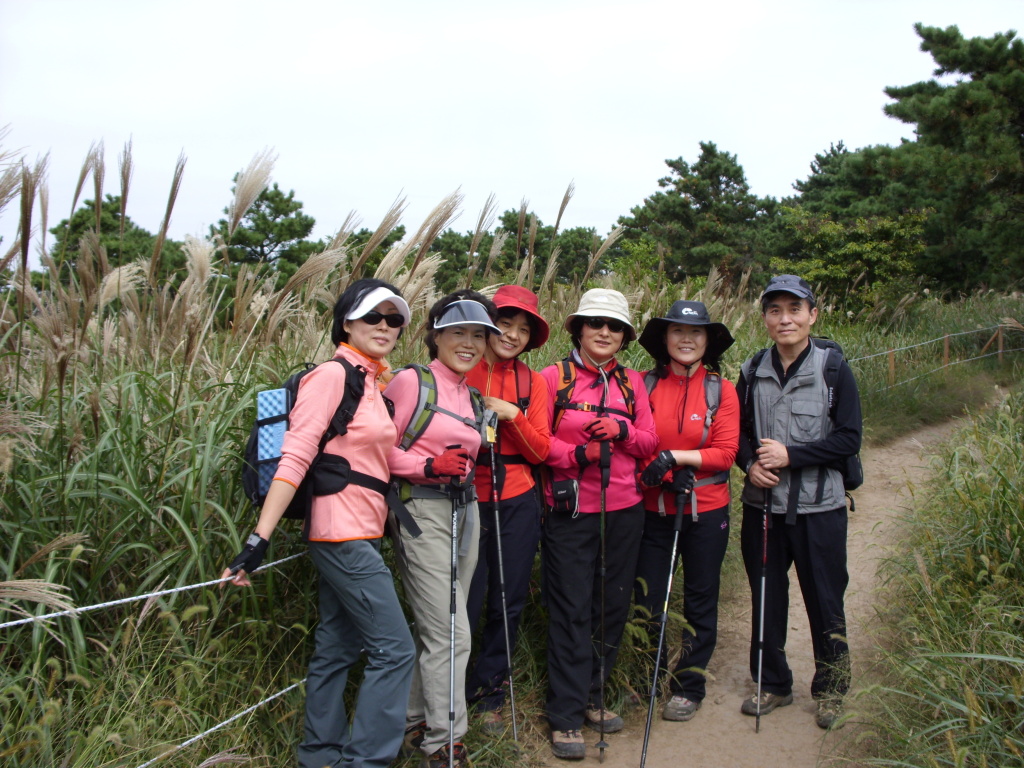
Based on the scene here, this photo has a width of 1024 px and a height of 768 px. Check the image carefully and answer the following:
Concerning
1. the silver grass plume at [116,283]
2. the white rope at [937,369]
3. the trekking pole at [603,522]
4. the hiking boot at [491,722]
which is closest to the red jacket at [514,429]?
the trekking pole at [603,522]

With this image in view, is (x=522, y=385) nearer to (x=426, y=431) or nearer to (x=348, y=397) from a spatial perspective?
(x=426, y=431)

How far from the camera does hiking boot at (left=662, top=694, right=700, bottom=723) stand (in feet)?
12.8

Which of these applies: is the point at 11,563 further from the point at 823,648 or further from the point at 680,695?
the point at 823,648

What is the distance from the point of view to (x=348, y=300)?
119 inches

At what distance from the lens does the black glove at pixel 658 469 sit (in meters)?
3.68

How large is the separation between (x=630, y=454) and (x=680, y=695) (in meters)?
1.23

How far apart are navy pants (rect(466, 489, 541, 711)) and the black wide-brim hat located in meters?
1.04

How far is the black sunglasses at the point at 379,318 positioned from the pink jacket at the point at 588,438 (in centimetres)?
94

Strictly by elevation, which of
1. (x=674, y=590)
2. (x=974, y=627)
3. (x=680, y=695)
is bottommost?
(x=680, y=695)

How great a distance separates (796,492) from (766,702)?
103 centimetres

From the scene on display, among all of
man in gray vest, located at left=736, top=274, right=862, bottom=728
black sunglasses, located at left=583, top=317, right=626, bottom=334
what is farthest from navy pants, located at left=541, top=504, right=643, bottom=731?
black sunglasses, located at left=583, top=317, right=626, bottom=334

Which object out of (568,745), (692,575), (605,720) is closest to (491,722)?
(568,745)

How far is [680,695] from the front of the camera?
13.1 feet

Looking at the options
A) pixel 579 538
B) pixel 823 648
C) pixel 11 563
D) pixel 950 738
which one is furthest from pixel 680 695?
pixel 11 563
